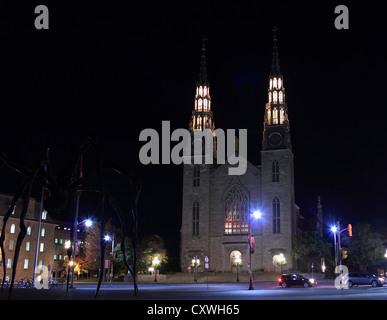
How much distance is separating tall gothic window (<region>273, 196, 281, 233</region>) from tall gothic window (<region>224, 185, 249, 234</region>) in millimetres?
4244

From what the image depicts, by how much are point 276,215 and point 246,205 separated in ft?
16.4

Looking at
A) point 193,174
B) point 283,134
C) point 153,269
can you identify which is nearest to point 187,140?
point 193,174

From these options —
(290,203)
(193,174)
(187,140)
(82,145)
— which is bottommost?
(82,145)

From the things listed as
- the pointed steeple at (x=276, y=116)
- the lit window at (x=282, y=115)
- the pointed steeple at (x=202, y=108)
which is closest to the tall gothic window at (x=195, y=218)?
the pointed steeple at (x=202, y=108)

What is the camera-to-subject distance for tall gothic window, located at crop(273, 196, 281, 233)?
72.2 meters

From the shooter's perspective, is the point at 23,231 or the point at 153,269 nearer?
the point at 23,231

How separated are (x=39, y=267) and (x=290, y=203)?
37729 mm

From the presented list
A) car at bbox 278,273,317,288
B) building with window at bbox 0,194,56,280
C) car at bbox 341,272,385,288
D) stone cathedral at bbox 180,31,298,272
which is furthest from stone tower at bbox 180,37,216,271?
car at bbox 341,272,385,288

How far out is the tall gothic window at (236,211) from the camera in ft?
244

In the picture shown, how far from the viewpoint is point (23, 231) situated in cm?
973

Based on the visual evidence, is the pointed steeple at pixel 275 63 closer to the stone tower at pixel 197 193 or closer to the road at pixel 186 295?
the stone tower at pixel 197 193

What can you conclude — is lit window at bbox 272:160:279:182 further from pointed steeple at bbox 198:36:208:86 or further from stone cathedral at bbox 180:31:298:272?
pointed steeple at bbox 198:36:208:86
